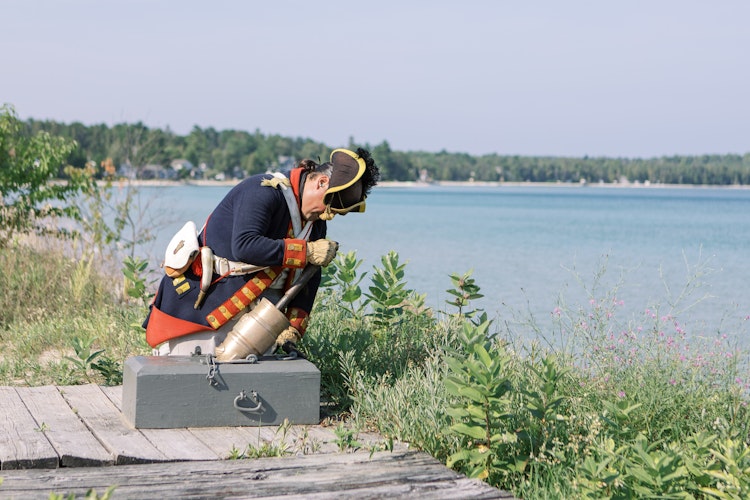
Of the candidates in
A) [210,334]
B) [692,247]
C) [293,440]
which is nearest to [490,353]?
[293,440]

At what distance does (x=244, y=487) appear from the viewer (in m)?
3.79

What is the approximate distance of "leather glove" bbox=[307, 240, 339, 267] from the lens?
5.10 metres

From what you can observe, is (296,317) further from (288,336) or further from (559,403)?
(559,403)

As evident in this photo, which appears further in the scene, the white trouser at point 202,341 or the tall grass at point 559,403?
the white trouser at point 202,341

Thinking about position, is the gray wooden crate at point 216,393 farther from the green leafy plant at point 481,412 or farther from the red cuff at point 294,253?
the green leafy plant at point 481,412

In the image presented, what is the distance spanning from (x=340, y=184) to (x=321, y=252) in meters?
0.39

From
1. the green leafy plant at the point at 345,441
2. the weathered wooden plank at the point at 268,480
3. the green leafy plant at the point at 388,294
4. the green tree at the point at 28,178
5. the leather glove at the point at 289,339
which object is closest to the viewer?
the weathered wooden plank at the point at 268,480

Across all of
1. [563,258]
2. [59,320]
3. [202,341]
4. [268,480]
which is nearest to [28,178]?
[59,320]

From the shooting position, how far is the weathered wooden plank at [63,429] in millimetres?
4129

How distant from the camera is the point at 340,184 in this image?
508cm

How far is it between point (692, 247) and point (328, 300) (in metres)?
26.8

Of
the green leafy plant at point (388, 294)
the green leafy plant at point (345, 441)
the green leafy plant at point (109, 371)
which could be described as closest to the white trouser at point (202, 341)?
the green leafy plant at point (109, 371)

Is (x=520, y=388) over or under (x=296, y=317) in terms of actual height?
under

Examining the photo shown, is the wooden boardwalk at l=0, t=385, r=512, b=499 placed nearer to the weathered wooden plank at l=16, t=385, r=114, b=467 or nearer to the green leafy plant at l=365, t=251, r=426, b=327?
the weathered wooden plank at l=16, t=385, r=114, b=467
